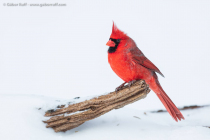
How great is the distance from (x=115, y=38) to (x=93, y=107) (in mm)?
623

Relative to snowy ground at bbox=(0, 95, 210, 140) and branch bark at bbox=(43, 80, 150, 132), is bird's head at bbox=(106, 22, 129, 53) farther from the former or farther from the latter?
snowy ground at bbox=(0, 95, 210, 140)

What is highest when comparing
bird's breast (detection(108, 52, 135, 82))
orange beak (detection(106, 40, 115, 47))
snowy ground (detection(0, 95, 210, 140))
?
orange beak (detection(106, 40, 115, 47))

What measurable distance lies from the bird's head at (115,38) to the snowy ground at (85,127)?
54cm

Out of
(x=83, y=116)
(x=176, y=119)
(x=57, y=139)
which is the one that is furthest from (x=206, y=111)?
(x=57, y=139)

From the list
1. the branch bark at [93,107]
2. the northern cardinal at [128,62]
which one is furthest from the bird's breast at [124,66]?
the branch bark at [93,107]

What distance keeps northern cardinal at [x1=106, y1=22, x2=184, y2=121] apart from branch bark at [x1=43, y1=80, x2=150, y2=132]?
191mm

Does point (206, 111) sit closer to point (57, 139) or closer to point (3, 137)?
point (57, 139)

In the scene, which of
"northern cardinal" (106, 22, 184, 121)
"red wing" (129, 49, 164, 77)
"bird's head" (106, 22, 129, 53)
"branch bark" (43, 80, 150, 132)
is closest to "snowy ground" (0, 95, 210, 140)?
"branch bark" (43, 80, 150, 132)

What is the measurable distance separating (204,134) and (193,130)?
84mm

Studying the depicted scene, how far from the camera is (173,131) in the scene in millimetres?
1834

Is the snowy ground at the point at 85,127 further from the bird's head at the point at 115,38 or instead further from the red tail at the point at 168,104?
the bird's head at the point at 115,38

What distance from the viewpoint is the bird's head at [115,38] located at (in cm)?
208

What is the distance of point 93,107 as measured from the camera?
1.82 meters

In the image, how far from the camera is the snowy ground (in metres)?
1.72
